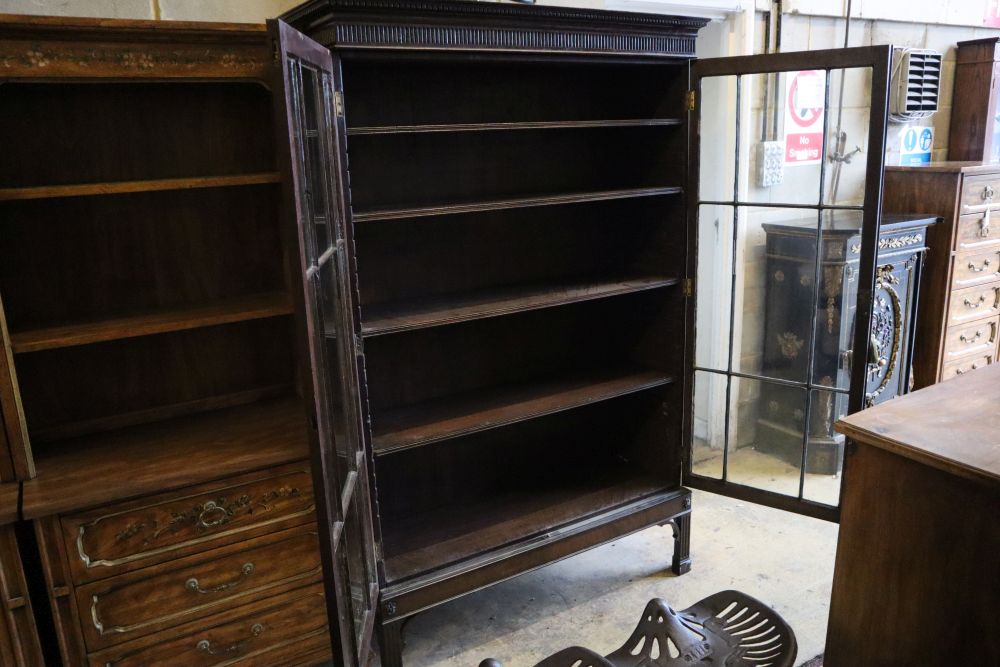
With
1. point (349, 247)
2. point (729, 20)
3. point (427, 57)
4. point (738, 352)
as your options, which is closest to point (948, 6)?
point (729, 20)

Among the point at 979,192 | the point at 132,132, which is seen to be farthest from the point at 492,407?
the point at 979,192

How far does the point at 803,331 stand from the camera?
2754 mm

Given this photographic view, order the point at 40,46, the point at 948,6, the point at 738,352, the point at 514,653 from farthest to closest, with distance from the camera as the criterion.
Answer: the point at 948,6
the point at 738,352
the point at 514,653
the point at 40,46

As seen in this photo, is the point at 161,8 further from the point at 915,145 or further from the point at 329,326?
the point at 915,145

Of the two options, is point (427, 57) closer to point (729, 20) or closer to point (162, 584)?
point (162, 584)

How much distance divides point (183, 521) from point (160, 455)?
20 centimetres

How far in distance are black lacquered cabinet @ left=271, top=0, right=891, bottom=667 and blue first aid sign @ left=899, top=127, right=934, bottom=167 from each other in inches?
55.6

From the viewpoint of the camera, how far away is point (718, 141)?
260 centimetres

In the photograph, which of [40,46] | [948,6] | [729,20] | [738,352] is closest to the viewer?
Result: [40,46]

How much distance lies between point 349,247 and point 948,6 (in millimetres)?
3680

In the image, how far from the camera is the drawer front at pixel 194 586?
1757mm

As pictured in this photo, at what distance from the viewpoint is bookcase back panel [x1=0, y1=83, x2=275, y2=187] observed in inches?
73.4

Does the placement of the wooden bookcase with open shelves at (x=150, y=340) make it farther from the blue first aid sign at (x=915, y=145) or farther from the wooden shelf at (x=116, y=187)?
the blue first aid sign at (x=915, y=145)

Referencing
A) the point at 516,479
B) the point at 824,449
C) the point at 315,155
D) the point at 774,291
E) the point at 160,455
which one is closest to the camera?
the point at 315,155
